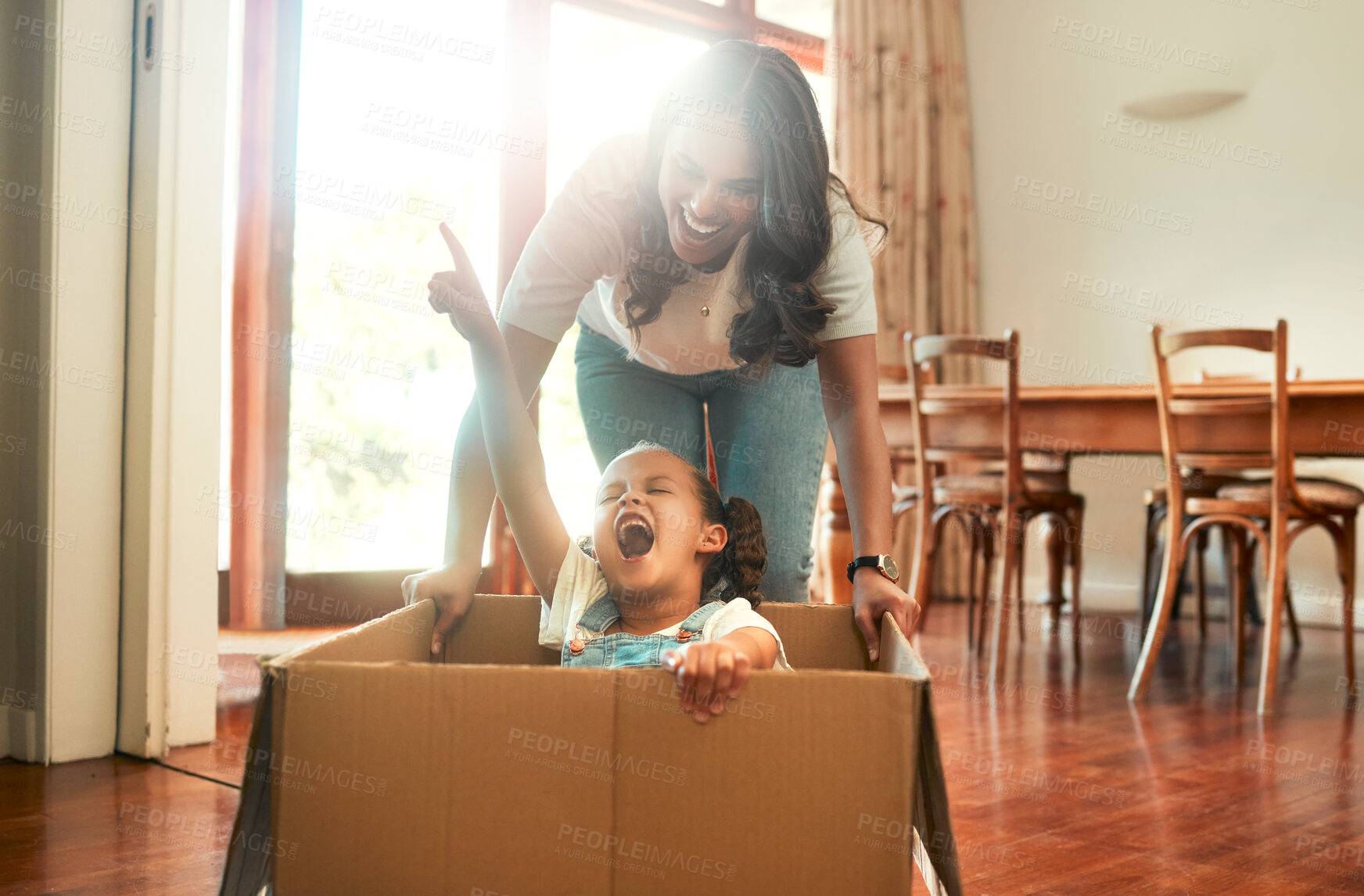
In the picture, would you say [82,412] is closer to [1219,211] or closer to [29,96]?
[29,96]

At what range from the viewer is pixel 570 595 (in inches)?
43.2

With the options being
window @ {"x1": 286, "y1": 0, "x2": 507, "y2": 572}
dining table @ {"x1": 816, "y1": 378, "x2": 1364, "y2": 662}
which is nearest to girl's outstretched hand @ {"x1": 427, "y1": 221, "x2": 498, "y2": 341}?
dining table @ {"x1": 816, "y1": 378, "x2": 1364, "y2": 662}

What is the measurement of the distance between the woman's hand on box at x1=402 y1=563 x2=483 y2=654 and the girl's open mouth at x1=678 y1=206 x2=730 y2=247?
1.44ft

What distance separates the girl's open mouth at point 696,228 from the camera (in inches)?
44.8

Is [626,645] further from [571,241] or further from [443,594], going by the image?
[571,241]

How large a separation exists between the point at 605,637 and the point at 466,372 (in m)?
2.47

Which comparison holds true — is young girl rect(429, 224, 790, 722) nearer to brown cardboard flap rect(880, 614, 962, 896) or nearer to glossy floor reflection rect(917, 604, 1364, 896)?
brown cardboard flap rect(880, 614, 962, 896)

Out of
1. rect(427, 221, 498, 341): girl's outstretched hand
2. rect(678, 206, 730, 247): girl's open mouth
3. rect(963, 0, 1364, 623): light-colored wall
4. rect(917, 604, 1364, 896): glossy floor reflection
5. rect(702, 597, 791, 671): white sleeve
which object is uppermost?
rect(963, 0, 1364, 623): light-colored wall

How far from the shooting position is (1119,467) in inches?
175

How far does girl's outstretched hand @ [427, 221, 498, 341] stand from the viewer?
96cm

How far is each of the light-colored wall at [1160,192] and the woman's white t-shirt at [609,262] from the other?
11.6 ft

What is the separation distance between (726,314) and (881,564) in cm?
43

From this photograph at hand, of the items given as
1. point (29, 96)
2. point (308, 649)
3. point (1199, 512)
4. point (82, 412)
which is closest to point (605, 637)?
point (308, 649)

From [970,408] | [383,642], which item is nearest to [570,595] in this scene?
[383,642]
